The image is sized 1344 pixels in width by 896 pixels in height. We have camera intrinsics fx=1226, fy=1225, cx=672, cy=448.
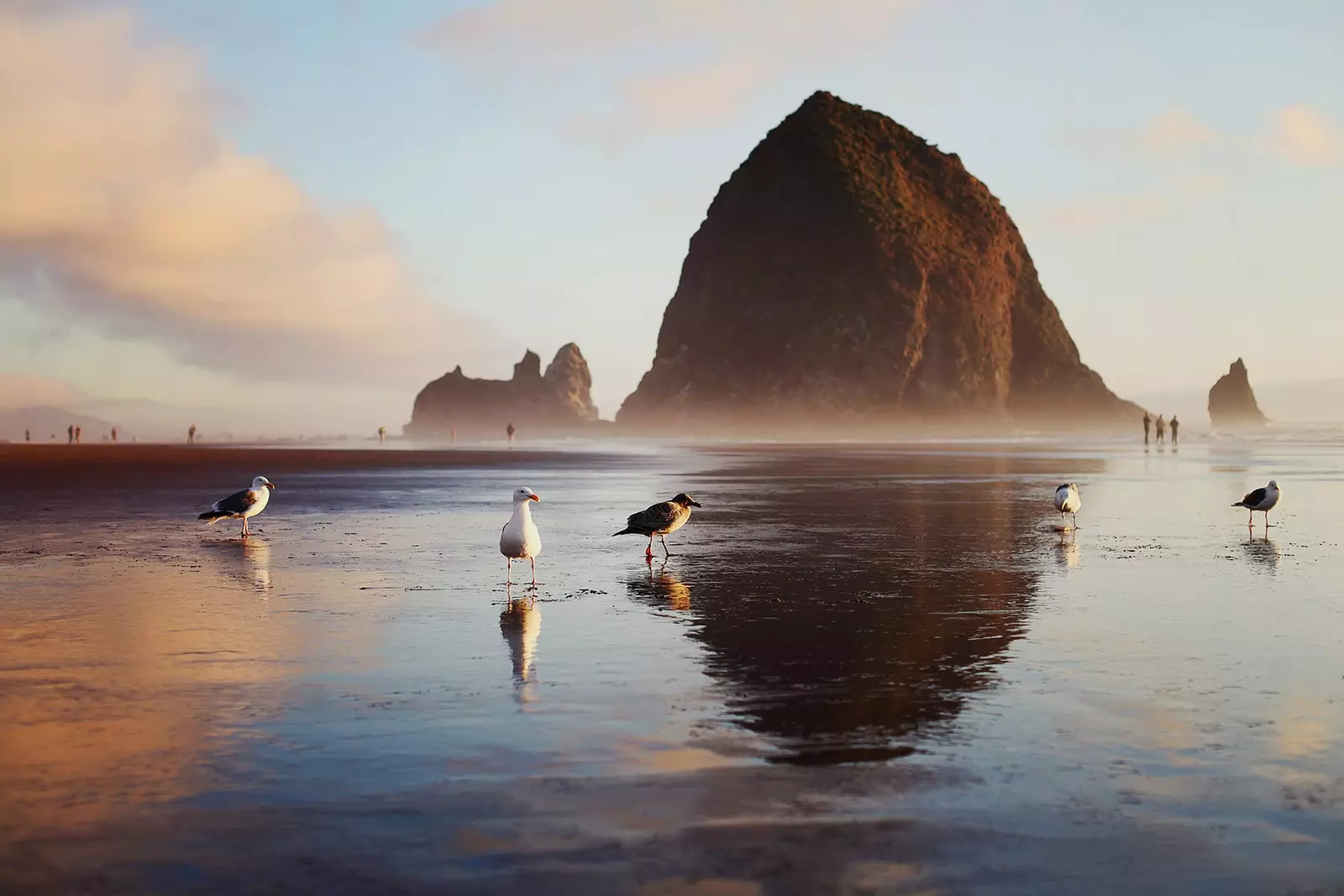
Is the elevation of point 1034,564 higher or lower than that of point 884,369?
lower

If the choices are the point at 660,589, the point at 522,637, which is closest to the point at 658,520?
the point at 660,589

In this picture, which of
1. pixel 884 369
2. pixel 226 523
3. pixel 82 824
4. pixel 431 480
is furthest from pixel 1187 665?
pixel 884 369

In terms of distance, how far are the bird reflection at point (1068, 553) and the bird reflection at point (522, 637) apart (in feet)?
24.8

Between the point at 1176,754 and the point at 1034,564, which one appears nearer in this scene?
the point at 1176,754

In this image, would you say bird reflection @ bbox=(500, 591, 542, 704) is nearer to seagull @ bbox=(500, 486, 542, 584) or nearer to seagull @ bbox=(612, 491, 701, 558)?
seagull @ bbox=(500, 486, 542, 584)

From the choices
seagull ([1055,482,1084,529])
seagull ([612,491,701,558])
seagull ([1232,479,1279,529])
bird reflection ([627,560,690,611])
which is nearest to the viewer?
bird reflection ([627,560,690,611])

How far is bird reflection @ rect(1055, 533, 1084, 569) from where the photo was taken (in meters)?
16.7

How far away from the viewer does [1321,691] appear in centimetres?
888

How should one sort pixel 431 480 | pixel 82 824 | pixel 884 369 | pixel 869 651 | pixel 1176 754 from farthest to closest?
pixel 884 369, pixel 431 480, pixel 869 651, pixel 1176 754, pixel 82 824

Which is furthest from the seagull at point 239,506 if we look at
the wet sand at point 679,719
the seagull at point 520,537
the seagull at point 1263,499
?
the seagull at point 1263,499

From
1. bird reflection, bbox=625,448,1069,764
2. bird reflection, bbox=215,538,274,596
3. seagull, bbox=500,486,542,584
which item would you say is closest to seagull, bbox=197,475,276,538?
bird reflection, bbox=215,538,274,596

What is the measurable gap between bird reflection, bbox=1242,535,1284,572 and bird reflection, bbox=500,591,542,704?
9.74m

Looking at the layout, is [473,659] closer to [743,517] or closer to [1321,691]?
[1321,691]

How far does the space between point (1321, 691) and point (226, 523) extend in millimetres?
20417
